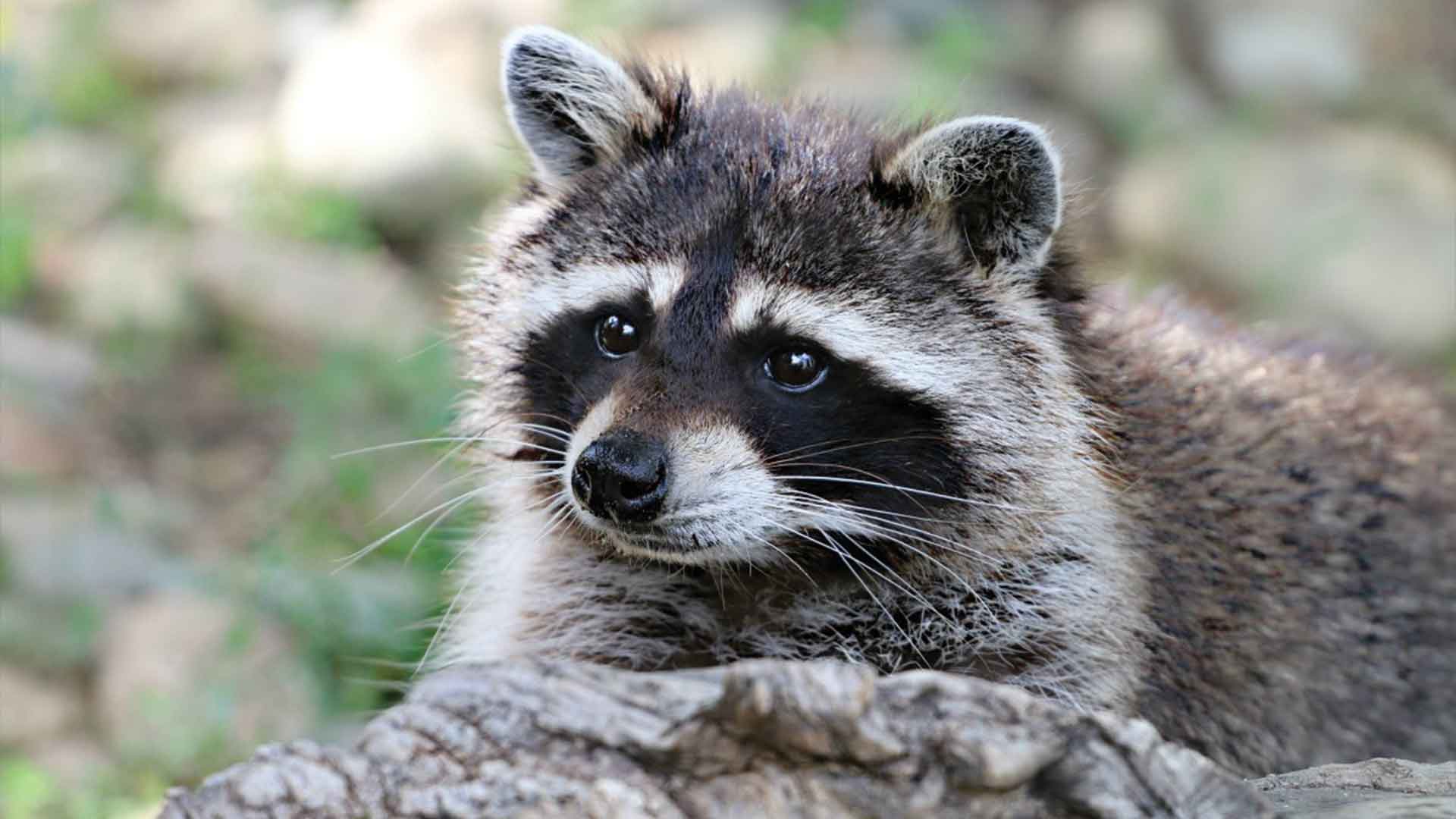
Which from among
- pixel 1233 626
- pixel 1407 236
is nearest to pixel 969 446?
pixel 1233 626

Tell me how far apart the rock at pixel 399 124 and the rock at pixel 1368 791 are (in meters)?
7.86

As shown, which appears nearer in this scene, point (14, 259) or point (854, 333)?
point (854, 333)

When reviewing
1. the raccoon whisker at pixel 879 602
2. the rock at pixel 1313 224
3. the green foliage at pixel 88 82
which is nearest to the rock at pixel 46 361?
the green foliage at pixel 88 82

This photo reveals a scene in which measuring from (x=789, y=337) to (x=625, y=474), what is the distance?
23.4 inches

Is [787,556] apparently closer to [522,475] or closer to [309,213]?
[522,475]

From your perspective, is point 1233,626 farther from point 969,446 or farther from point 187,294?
point 187,294

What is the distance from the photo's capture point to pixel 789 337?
13.1 ft

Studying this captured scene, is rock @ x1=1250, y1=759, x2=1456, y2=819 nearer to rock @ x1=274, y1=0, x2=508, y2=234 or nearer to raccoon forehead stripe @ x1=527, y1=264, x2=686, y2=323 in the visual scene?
raccoon forehead stripe @ x1=527, y1=264, x2=686, y2=323

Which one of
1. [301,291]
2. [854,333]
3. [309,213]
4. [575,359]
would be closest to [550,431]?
[575,359]

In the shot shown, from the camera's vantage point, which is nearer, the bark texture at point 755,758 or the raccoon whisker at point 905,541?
the bark texture at point 755,758

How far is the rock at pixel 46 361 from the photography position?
338 inches

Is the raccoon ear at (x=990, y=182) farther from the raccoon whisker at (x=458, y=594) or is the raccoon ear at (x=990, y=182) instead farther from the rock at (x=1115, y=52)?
the rock at (x=1115, y=52)

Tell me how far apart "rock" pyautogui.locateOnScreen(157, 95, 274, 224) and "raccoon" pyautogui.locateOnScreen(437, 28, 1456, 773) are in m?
6.35

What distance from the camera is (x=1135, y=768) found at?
2.81 metres
